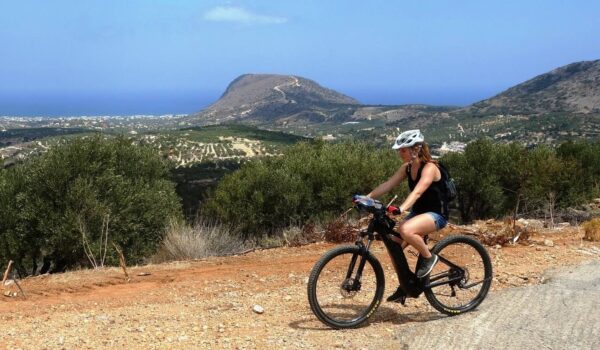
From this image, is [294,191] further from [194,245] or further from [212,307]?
[212,307]

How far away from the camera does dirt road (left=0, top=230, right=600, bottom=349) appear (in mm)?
5453

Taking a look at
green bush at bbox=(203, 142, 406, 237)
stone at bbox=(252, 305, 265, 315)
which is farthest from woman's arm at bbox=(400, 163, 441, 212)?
green bush at bbox=(203, 142, 406, 237)

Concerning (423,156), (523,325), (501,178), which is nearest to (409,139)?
(423,156)

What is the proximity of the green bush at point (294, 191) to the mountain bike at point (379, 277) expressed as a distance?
42.4ft

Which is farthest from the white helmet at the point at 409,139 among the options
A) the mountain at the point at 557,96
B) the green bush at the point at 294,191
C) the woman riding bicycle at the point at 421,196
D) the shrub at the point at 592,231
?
the mountain at the point at 557,96

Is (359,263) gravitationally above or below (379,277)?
above

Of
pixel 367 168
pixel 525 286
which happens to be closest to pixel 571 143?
pixel 367 168

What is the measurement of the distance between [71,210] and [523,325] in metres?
13.0

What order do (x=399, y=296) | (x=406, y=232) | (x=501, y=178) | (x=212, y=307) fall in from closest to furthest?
(x=406, y=232) → (x=399, y=296) → (x=212, y=307) → (x=501, y=178)

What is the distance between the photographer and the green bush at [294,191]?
2022 centimetres

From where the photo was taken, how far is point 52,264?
16516 millimetres

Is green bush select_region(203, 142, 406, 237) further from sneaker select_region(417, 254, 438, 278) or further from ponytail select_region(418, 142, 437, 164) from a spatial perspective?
ponytail select_region(418, 142, 437, 164)

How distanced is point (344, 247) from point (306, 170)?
1560 cm

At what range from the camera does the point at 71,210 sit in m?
14.8
